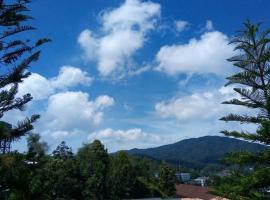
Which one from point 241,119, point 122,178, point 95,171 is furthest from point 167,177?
point 241,119

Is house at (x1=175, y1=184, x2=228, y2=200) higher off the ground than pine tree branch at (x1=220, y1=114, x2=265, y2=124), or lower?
lower

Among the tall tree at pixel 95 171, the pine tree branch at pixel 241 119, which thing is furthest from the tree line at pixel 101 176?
the pine tree branch at pixel 241 119

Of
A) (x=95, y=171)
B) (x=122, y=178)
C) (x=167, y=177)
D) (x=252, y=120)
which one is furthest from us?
(x=122, y=178)

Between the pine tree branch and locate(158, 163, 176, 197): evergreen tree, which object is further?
locate(158, 163, 176, 197): evergreen tree

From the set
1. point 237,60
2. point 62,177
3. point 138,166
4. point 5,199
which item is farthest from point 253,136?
point 138,166

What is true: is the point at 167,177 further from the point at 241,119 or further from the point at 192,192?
the point at 241,119

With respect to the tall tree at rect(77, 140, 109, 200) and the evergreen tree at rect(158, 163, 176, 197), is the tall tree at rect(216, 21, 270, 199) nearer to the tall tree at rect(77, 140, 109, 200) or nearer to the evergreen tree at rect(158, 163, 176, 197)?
the evergreen tree at rect(158, 163, 176, 197)

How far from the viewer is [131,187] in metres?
55.2

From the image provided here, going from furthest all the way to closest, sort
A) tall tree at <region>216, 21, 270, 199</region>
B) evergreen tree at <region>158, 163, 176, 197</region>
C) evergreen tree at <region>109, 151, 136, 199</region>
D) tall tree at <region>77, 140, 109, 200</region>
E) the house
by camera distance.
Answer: evergreen tree at <region>109, 151, 136, 199</region>
tall tree at <region>77, 140, 109, 200</region>
the house
evergreen tree at <region>158, 163, 176, 197</region>
tall tree at <region>216, 21, 270, 199</region>

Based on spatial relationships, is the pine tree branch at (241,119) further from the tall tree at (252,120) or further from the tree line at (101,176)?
the tree line at (101,176)

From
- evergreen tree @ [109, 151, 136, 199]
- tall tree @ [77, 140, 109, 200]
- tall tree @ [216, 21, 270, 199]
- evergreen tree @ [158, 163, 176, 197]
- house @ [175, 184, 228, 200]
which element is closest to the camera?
tall tree @ [216, 21, 270, 199]

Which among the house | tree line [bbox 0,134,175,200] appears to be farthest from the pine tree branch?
the house

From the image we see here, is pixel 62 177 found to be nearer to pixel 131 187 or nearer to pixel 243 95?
pixel 131 187

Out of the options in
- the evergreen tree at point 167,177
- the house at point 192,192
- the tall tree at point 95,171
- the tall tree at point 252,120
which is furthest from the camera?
the tall tree at point 95,171
